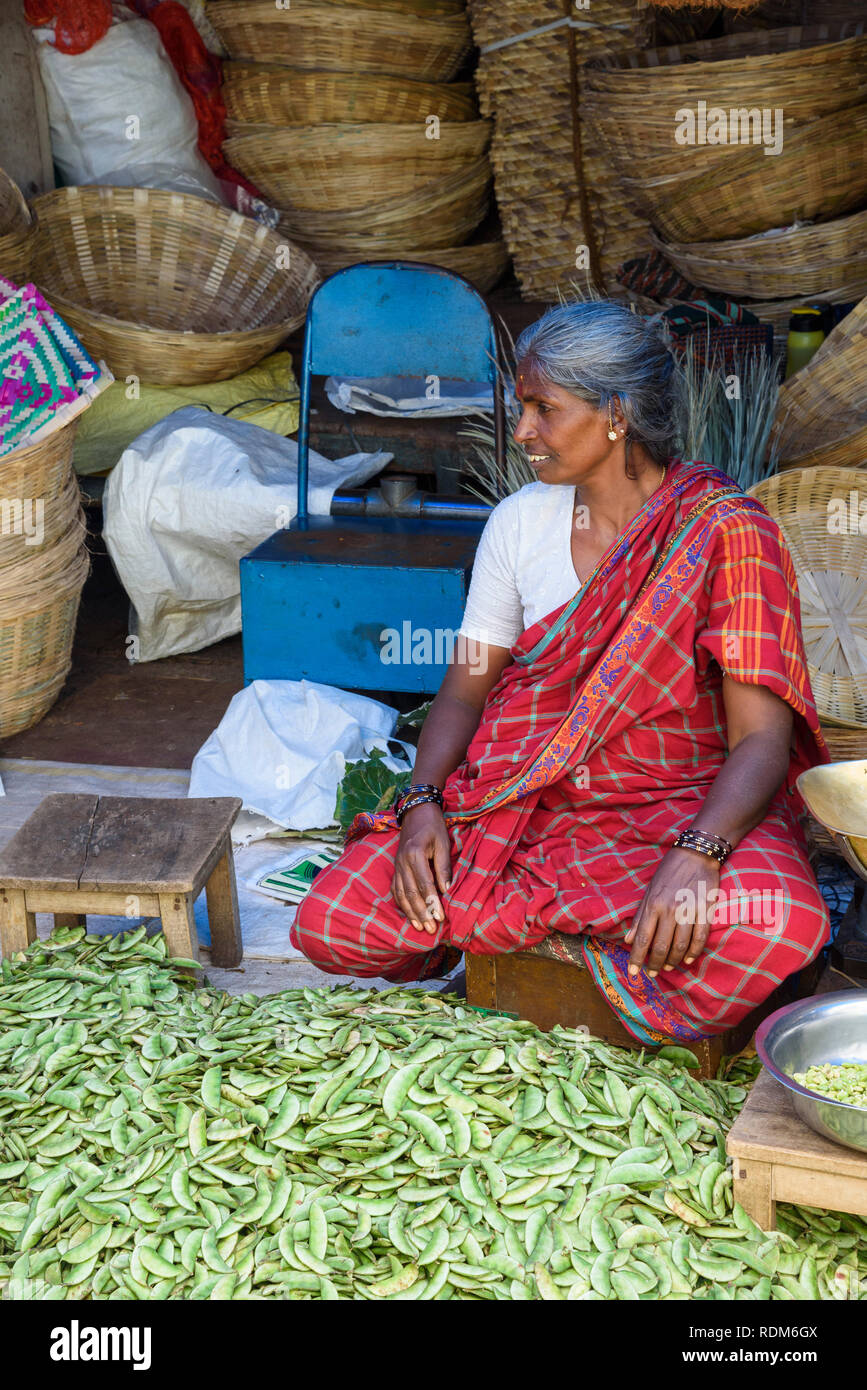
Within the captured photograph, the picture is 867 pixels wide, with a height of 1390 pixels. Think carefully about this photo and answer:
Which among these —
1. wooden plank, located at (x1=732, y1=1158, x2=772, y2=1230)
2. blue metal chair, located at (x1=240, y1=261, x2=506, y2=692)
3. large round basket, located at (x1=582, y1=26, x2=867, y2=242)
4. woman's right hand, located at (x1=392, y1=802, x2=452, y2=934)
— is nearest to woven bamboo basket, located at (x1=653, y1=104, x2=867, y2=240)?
large round basket, located at (x1=582, y1=26, x2=867, y2=242)

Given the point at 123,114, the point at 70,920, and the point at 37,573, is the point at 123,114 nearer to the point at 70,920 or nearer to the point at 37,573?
the point at 37,573

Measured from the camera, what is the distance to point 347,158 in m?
5.34

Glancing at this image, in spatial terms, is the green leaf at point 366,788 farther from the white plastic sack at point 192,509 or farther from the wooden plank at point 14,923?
the white plastic sack at point 192,509

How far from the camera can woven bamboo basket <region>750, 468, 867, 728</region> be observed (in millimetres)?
2957

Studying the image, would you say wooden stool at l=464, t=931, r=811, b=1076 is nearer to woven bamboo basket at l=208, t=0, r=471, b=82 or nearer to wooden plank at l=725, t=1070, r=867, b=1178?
wooden plank at l=725, t=1070, r=867, b=1178

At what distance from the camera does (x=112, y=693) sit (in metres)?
4.21

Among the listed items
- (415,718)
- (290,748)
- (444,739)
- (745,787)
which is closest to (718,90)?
(415,718)

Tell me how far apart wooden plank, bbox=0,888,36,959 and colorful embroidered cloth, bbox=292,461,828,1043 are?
53cm

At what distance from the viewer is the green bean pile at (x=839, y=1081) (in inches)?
68.2

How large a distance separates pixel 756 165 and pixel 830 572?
172cm

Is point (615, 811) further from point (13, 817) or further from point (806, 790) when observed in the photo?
point (13, 817)

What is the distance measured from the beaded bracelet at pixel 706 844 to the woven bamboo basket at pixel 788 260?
2.69m

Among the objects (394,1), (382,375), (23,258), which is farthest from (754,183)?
(23,258)

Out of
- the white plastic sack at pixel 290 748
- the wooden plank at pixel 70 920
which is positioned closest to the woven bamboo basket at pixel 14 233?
the white plastic sack at pixel 290 748
